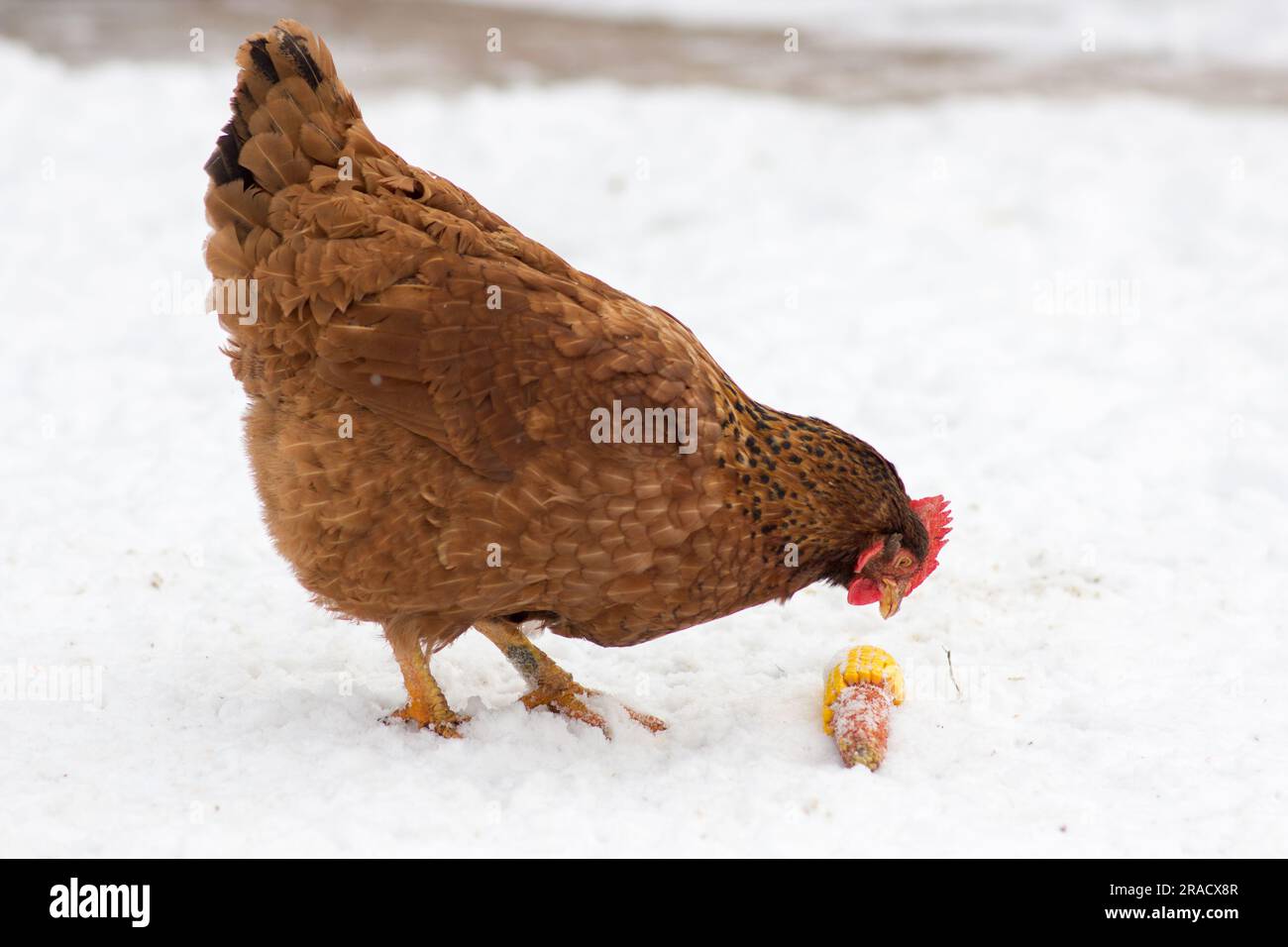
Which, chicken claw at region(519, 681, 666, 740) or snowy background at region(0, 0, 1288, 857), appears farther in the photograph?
chicken claw at region(519, 681, 666, 740)

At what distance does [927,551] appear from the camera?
141 inches

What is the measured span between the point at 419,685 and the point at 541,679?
0.38 metres

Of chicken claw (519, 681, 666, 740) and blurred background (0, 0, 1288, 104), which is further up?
blurred background (0, 0, 1288, 104)

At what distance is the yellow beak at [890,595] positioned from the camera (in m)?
3.59

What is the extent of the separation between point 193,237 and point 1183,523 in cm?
520

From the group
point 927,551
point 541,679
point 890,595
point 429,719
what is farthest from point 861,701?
point 429,719

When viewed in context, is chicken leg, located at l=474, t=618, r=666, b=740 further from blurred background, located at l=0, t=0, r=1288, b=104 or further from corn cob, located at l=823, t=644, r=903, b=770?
blurred background, located at l=0, t=0, r=1288, b=104

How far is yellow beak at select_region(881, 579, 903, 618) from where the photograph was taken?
3.59 metres

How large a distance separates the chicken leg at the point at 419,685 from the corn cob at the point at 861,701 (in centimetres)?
104

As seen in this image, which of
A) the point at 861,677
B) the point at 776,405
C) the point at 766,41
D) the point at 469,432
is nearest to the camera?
the point at 469,432

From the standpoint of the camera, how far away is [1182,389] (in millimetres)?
5789

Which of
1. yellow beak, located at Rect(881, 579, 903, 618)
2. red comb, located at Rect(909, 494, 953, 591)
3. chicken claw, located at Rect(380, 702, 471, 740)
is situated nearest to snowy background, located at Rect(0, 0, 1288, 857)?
chicken claw, located at Rect(380, 702, 471, 740)

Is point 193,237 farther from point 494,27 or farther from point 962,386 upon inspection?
point 494,27

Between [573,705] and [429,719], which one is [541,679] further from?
[429,719]
